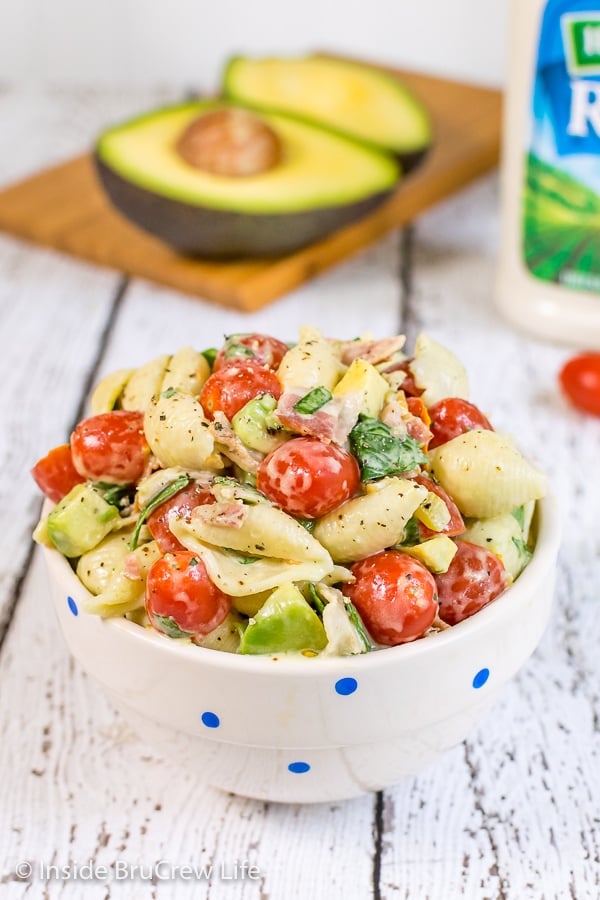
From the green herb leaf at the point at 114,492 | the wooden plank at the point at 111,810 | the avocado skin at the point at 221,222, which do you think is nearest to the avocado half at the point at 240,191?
the avocado skin at the point at 221,222

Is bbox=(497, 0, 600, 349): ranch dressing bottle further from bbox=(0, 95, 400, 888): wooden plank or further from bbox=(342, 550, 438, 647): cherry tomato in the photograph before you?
bbox=(342, 550, 438, 647): cherry tomato

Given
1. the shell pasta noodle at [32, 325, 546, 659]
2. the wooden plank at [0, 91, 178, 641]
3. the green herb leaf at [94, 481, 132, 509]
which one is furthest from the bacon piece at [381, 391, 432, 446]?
the wooden plank at [0, 91, 178, 641]

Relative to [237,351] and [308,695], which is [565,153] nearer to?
[237,351]

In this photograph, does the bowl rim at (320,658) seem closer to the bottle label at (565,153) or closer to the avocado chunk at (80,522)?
the avocado chunk at (80,522)

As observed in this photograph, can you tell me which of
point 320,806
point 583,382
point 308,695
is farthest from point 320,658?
point 583,382

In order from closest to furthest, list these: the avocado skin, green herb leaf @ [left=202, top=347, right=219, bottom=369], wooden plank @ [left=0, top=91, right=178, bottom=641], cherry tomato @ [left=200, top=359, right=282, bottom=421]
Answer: cherry tomato @ [left=200, top=359, right=282, bottom=421] < green herb leaf @ [left=202, top=347, right=219, bottom=369] < wooden plank @ [left=0, top=91, right=178, bottom=641] < the avocado skin

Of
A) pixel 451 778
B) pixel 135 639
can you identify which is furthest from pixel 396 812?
pixel 135 639
